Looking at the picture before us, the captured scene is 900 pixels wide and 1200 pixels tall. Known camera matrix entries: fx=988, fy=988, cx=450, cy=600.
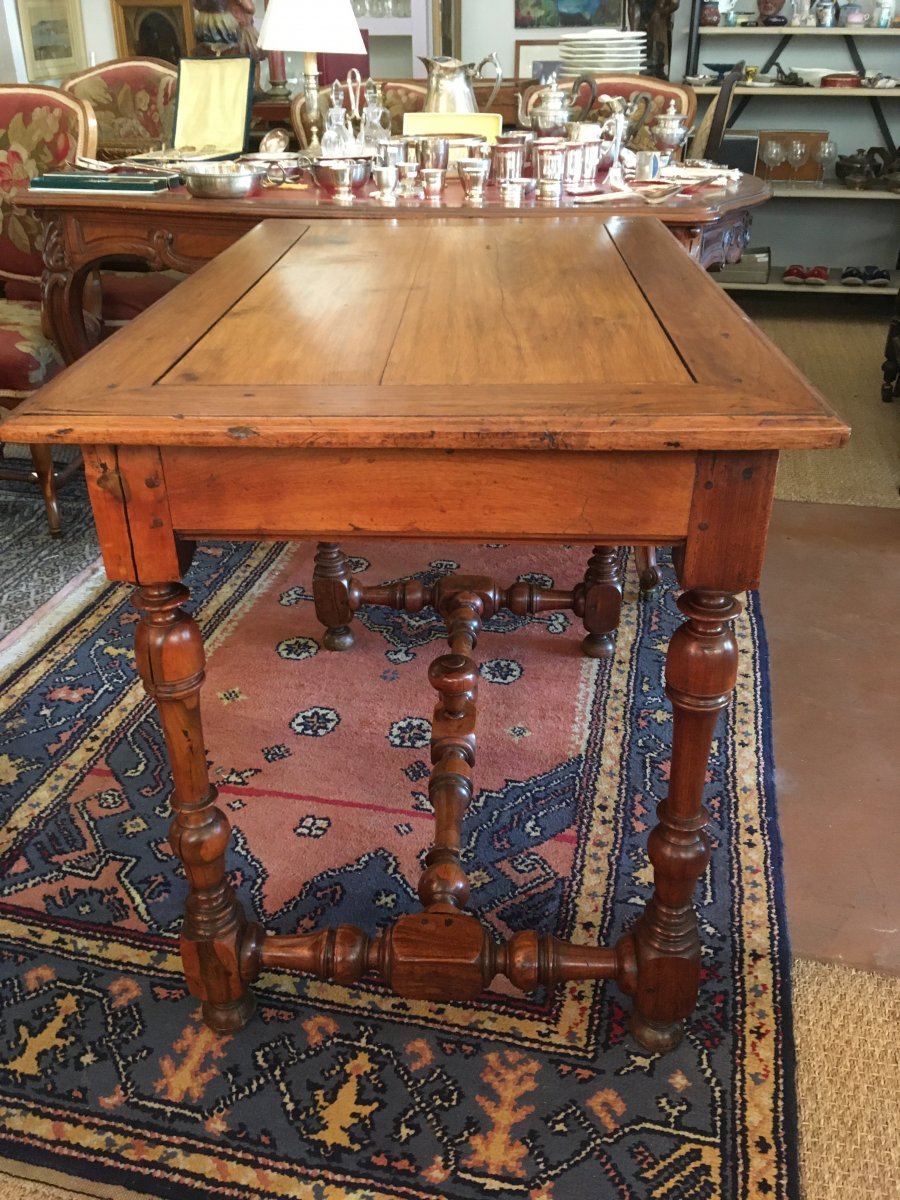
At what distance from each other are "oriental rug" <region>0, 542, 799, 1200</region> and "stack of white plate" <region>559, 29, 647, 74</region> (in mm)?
2020

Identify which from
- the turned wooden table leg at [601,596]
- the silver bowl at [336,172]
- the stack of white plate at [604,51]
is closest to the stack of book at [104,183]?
the silver bowl at [336,172]

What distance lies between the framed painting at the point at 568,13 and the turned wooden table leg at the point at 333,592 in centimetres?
380

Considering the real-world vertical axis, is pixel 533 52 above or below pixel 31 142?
above

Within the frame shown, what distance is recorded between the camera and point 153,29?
4.91 m

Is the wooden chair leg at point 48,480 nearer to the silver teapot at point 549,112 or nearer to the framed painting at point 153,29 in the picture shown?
the silver teapot at point 549,112

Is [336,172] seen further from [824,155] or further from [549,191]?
[824,155]

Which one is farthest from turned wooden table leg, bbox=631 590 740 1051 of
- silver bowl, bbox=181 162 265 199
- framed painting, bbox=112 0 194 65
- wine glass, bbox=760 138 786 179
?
framed painting, bbox=112 0 194 65

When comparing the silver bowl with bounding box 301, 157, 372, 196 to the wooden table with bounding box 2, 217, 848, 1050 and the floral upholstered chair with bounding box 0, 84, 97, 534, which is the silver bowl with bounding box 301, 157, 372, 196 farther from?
the wooden table with bounding box 2, 217, 848, 1050

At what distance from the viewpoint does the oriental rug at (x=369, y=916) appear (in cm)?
108

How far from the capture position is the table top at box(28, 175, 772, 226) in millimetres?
2111

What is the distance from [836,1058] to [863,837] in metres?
A: 0.42

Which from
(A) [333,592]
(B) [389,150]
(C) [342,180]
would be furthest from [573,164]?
(A) [333,592]

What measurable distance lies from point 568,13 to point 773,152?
1.20 m

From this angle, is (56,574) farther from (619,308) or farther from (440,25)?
(440,25)
